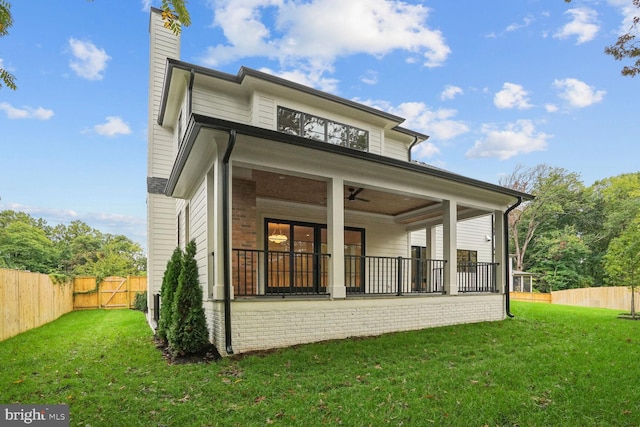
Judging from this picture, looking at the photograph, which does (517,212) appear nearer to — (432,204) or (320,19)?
(432,204)

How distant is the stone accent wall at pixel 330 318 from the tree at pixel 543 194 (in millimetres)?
26079

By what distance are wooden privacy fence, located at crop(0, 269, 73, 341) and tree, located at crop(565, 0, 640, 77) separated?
11854mm

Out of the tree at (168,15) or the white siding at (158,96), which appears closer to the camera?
the tree at (168,15)

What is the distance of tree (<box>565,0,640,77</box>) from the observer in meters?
5.17

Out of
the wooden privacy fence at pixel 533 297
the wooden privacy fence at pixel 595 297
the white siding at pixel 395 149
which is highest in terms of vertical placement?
the white siding at pixel 395 149

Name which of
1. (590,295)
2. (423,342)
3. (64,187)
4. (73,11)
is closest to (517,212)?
(590,295)

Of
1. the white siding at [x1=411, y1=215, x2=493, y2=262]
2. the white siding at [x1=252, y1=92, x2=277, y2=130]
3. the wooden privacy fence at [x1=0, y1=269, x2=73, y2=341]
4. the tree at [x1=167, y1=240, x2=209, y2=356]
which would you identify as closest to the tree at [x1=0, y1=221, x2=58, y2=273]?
the wooden privacy fence at [x1=0, y1=269, x2=73, y2=341]

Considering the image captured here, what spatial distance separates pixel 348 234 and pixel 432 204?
2.63 m

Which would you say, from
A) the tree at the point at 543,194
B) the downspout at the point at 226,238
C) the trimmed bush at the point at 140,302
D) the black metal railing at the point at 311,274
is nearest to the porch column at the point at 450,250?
the black metal railing at the point at 311,274

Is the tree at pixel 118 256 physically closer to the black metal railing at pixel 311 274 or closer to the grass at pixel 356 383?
the black metal railing at pixel 311 274

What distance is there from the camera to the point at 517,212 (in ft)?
106

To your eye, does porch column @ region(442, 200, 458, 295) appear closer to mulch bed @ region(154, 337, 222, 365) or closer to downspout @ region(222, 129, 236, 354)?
downspout @ region(222, 129, 236, 354)

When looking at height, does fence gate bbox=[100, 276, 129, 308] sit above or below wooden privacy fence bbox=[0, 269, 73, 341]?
below

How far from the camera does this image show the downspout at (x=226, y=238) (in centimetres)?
605
